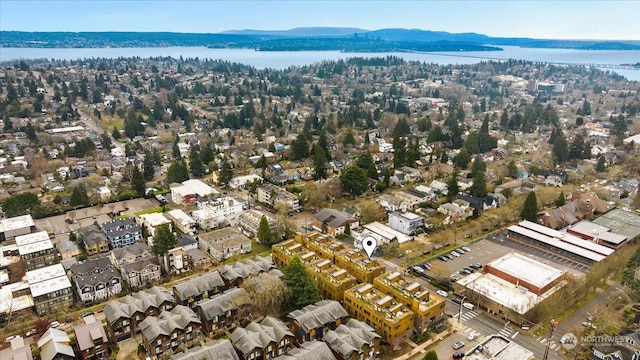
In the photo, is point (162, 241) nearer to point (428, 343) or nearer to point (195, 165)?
point (428, 343)

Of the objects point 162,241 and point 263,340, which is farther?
point 162,241

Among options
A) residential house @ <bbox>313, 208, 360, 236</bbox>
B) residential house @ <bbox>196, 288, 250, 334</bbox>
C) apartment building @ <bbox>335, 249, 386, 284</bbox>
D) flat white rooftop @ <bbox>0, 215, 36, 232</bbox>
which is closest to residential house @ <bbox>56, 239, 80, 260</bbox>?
flat white rooftop @ <bbox>0, 215, 36, 232</bbox>

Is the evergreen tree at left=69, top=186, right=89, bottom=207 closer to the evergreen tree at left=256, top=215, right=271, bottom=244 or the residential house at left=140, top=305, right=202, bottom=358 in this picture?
the evergreen tree at left=256, top=215, right=271, bottom=244

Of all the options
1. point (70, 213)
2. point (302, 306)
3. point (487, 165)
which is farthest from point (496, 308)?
point (70, 213)

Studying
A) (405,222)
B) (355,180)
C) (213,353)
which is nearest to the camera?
(213,353)

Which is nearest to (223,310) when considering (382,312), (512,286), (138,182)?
(382,312)

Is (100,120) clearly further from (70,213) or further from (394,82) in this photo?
(394,82)
